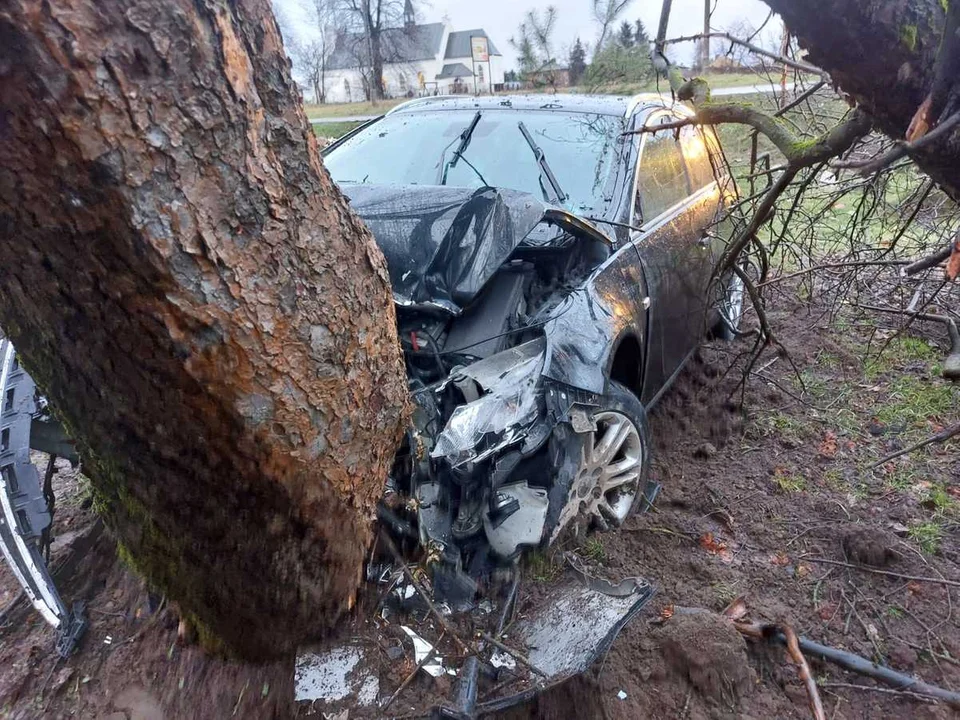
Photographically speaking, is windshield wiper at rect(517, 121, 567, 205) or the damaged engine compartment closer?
the damaged engine compartment

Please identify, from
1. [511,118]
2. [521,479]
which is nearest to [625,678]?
[521,479]

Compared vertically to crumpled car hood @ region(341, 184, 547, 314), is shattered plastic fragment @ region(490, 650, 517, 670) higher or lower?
lower

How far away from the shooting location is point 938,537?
10.5ft

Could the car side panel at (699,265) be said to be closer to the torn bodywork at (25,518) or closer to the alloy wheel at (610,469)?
the alloy wheel at (610,469)

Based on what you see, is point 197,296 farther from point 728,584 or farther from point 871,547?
point 871,547

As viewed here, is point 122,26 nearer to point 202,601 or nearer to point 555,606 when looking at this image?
point 202,601

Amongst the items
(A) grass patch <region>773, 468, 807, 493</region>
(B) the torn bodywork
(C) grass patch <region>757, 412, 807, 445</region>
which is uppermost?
(B) the torn bodywork

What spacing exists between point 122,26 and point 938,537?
3724 millimetres

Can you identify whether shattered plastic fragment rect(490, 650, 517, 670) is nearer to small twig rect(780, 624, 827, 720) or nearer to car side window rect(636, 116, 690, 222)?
small twig rect(780, 624, 827, 720)

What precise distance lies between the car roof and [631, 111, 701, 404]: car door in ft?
0.50

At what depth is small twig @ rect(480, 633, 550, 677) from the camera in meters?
2.12

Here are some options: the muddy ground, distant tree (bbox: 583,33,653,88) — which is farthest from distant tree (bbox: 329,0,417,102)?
the muddy ground

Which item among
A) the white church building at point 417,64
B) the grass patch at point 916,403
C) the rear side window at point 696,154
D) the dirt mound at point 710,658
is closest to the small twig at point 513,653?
the dirt mound at point 710,658

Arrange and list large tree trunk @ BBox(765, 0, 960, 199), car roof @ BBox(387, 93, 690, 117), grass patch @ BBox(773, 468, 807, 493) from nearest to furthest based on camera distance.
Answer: large tree trunk @ BBox(765, 0, 960, 199), grass patch @ BBox(773, 468, 807, 493), car roof @ BBox(387, 93, 690, 117)
